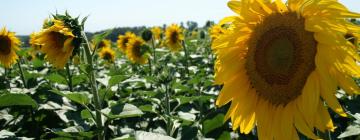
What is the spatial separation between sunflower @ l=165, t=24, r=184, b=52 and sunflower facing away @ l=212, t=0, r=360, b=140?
7.18 m

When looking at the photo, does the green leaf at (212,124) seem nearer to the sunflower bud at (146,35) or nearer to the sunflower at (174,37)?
the sunflower bud at (146,35)

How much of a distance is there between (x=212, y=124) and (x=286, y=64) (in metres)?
1.02

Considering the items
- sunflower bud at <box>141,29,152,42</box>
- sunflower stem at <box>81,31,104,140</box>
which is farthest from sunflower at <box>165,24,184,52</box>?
sunflower stem at <box>81,31,104,140</box>

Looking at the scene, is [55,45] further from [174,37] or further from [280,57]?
[174,37]

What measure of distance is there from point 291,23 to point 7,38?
4985mm

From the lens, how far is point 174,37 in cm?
959

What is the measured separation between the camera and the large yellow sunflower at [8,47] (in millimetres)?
5963

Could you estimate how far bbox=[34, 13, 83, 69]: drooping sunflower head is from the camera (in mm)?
3037

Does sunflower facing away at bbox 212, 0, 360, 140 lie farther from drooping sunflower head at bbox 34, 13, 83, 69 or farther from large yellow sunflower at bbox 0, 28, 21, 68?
large yellow sunflower at bbox 0, 28, 21, 68

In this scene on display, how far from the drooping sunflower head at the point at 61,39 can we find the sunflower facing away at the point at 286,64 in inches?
45.9

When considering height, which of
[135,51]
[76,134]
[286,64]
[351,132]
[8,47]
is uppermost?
[286,64]

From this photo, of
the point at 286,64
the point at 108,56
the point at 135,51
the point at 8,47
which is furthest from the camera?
the point at 108,56

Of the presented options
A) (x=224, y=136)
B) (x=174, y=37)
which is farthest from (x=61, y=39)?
(x=174, y=37)

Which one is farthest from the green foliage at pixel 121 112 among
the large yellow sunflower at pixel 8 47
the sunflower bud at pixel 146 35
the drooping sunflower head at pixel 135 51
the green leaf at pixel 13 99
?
the sunflower bud at pixel 146 35
